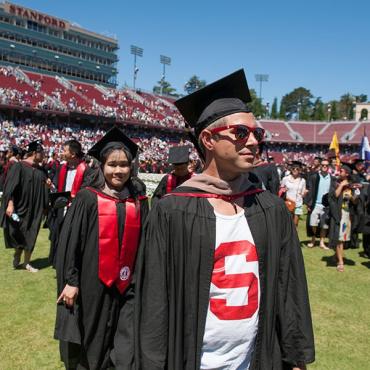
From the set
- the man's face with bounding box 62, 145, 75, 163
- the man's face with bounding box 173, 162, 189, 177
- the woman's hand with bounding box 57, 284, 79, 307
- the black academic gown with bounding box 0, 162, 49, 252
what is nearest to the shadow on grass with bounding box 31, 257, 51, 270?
the black academic gown with bounding box 0, 162, 49, 252

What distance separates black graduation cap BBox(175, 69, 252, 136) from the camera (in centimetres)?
205

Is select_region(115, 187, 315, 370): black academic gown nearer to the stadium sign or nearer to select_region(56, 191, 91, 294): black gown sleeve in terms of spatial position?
select_region(56, 191, 91, 294): black gown sleeve

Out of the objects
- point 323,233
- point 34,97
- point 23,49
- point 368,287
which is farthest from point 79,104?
point 368,287

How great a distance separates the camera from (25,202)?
7281 millimetres

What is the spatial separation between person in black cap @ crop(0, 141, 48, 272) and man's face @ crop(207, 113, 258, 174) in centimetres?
572

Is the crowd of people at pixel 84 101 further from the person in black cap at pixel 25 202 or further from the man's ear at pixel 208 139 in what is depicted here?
the man's ear at pixel 208 139

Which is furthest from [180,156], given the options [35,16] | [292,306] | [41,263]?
[35,16]

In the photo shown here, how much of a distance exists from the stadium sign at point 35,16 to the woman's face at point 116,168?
61.4 m

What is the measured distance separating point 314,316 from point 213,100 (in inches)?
172

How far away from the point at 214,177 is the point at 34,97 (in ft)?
138

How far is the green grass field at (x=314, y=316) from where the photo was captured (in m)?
4.32

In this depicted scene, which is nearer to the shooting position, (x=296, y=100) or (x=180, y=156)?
(x=180, y=156)

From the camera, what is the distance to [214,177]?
2029 mm

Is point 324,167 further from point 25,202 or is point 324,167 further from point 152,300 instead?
point 152,300
